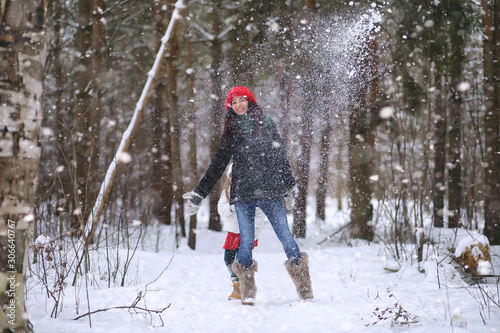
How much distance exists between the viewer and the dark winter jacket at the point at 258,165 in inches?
133

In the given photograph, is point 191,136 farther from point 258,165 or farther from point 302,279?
point 302,279

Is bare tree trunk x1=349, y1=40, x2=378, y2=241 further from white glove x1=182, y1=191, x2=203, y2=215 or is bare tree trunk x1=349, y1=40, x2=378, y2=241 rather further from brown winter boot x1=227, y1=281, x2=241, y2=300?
white glove x1=182, y1=191, x2=203, y2=215

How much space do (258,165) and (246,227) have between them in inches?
23.1

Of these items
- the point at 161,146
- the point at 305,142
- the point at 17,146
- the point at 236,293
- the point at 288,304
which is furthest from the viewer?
the point at 161,146

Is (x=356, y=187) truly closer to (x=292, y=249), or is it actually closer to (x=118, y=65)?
(x=292, y=249)

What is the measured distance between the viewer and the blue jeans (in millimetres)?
3389

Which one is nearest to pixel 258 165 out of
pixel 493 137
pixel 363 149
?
pixel 493 137

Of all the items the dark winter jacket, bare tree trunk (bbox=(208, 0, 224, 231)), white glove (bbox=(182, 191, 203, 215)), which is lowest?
white glove (bbox=(182, 191, 203, 215))

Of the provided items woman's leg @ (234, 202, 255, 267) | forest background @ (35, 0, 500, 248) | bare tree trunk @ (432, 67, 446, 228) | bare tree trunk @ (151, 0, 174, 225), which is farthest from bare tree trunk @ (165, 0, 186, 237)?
bare tree trunk @ (432, 67, 446, 228)

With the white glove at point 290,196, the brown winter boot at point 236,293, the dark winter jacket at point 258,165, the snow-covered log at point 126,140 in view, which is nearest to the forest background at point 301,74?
the snow-covered log at point 126,140

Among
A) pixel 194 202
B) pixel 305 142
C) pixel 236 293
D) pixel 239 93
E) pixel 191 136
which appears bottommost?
pixel 236 293

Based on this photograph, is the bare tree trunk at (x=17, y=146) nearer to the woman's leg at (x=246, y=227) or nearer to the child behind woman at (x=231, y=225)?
the woman's leg at (x=246, y=227)

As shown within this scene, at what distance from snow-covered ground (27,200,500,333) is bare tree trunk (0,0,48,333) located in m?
0.47

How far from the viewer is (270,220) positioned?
135 inches
